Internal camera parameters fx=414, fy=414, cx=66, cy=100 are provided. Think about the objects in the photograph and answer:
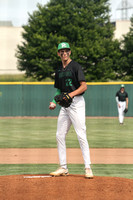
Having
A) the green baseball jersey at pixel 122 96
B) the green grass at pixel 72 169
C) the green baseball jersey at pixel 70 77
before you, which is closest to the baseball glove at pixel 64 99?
the green baseball jersey at pixel 70 77

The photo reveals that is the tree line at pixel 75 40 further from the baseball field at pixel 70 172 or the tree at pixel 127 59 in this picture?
the baseball field at pixel 70 172

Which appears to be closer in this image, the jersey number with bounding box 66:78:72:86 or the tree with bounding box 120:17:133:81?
the jersey number with bounding box 66:78:72:86

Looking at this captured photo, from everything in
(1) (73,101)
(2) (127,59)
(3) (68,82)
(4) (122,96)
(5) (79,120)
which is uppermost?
Answer: (2) (127,59)

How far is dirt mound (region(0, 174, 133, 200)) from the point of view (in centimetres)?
492

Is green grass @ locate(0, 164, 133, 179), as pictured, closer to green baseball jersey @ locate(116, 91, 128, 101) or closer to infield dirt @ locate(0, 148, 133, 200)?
infield dirt @ locate(0, 148, 133, 200)

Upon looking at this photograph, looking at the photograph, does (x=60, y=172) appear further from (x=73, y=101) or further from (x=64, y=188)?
(x=73, y=101)

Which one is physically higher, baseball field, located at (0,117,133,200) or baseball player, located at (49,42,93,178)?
baseball player, located at (49,42,93,178)

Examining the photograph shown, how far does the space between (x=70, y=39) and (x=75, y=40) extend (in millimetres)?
469

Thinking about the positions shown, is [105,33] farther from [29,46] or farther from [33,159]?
[33,159]

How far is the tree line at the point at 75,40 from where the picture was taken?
3644 centimetres

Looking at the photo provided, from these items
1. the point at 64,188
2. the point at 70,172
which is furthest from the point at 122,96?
the point at 64,188

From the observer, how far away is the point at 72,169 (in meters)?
7.33

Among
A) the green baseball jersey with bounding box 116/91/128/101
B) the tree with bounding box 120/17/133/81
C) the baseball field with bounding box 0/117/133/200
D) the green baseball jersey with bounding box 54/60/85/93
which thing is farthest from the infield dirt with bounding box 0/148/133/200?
the tree with bounding box 120/17/133/81

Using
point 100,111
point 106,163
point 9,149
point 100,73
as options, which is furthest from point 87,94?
point 106,163
